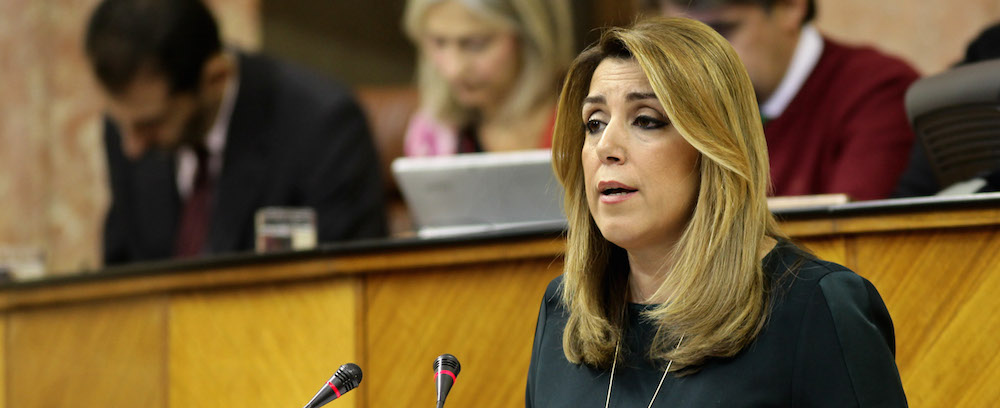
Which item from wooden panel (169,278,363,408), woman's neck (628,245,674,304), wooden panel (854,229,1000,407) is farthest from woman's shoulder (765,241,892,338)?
wooden panel (169,278,363,408)

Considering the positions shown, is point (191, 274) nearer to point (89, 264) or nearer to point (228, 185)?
point (228, 185)

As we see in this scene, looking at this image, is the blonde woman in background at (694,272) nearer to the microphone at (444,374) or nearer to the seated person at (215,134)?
the microphone at (444,374)

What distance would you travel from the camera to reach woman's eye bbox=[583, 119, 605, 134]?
143 centimetres

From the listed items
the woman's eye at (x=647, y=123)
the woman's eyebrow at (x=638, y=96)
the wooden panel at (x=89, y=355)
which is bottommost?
the wooden panel at (x=89, y=355)

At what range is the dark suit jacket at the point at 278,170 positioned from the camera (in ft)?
10.7

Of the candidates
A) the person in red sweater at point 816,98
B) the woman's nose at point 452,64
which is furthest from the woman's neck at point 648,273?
the woman's nose at point 452,64

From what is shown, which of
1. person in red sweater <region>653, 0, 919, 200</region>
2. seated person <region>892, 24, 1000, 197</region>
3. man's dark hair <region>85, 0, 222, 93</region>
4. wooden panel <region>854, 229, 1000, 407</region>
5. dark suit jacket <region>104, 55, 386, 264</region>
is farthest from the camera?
dark suit jacket <region>104, 55, 386, 264</region>

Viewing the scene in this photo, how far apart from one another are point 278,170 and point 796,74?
1.48 metres

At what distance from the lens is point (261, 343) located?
213 cm

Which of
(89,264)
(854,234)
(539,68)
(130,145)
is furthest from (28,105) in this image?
(854,234)

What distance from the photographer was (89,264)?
4.88m

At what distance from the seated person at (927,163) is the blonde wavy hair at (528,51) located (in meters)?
1.26

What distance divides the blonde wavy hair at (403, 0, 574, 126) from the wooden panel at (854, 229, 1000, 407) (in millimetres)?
1775

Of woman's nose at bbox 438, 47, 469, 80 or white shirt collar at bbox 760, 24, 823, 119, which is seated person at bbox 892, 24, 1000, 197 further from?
woman's nose at bbox 438, 47, 469, 80
